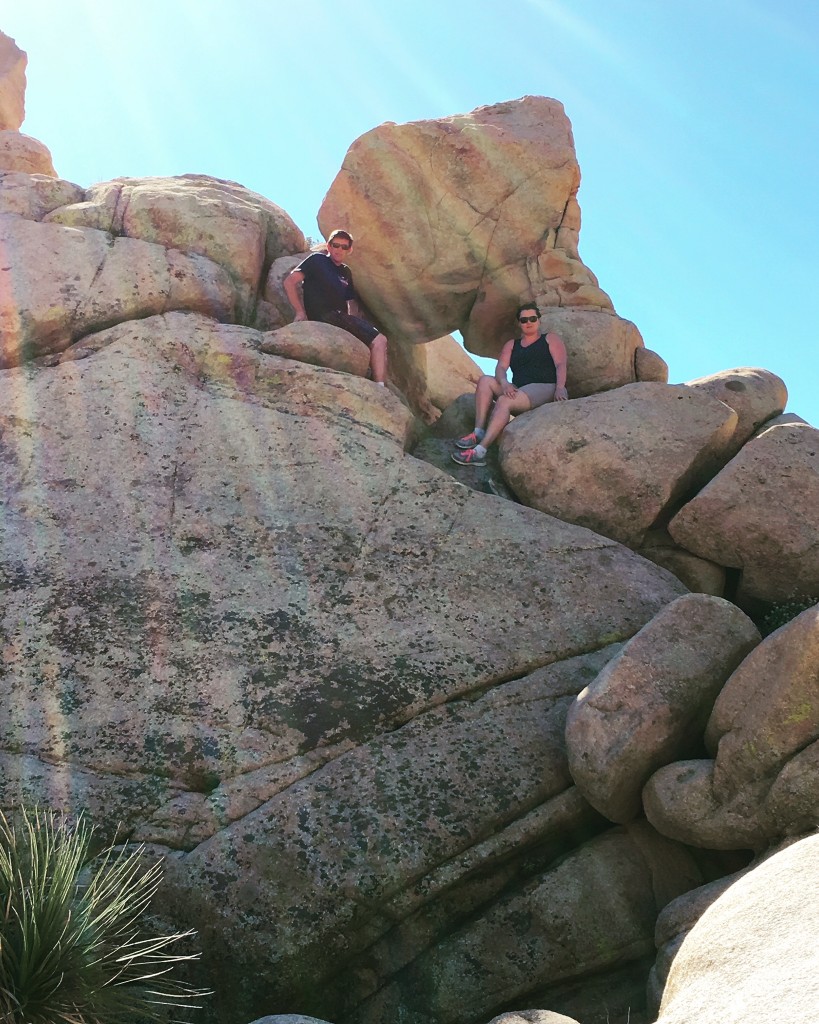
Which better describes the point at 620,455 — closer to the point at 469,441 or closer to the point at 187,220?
the point at 469,441

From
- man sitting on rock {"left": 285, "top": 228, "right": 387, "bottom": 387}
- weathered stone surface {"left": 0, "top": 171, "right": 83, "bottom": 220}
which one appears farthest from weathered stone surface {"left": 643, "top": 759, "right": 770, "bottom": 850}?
weathered stone surface {"left": 0, "top": 171, "right": 83, "bottom": 220}

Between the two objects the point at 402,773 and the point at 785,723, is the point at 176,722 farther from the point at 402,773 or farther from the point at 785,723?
the point at 785,723

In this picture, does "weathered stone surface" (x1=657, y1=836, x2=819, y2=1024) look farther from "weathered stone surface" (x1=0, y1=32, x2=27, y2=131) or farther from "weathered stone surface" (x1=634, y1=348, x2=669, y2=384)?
"weathered stone surface" (x1=0, y1=32, x2=27, y2=131)

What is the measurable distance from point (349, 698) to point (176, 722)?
1426 millimetres

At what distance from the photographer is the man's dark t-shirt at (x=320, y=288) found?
43.3ft

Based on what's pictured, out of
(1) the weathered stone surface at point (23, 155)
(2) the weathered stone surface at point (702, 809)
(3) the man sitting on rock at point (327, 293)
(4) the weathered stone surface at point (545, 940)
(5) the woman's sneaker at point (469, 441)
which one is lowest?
(4) the weathered stone surface at point (545, 940)

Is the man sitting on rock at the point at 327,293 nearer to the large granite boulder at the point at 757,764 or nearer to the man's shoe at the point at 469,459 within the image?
the man's shoe at the point at 469,459

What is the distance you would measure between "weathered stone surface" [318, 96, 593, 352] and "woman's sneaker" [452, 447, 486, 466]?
4.32 metres

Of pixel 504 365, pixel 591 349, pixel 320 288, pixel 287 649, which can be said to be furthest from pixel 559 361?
pixel 287 649

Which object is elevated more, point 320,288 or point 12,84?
point 12,84

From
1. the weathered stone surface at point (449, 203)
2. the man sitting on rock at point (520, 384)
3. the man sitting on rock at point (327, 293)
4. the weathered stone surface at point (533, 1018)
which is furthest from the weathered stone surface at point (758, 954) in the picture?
the weathered stone surface at point (449, 203)

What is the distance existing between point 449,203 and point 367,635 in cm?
894

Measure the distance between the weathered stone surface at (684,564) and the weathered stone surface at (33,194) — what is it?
9.77 metres

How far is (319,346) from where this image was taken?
11.9m
